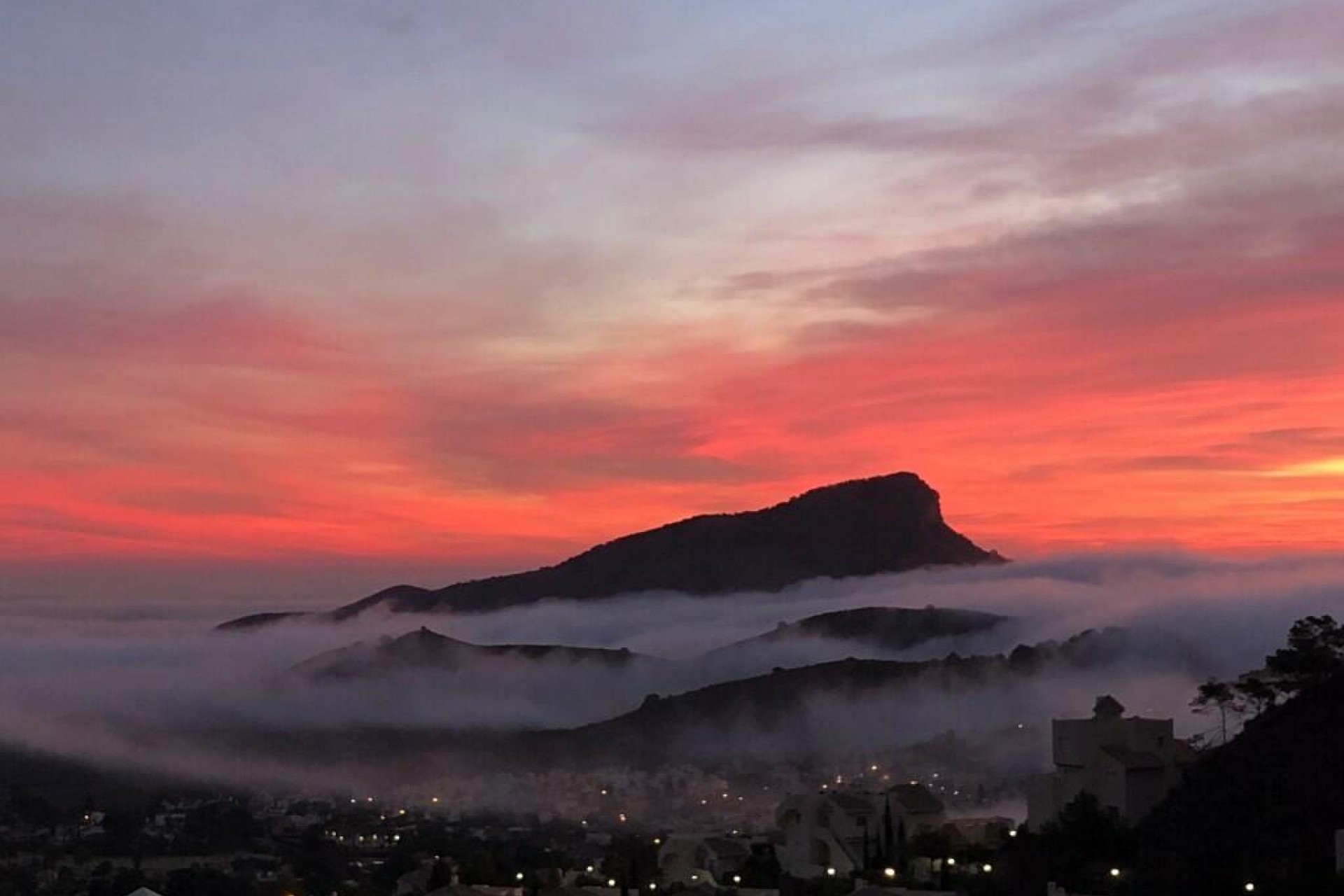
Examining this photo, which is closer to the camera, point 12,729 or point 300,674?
point 12,729

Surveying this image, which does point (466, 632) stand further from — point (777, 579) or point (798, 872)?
point (798, 872)

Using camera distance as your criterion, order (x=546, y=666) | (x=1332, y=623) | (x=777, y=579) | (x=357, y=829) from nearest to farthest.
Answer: (x=1332, y=623) → (x=357, y=829) → (x=546, y=666) → (x=777, y=579)

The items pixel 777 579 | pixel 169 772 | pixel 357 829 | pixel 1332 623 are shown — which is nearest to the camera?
pixel 1332 623

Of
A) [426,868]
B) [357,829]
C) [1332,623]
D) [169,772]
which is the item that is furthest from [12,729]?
[1332,623]

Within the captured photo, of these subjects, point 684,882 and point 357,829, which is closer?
point 684,882

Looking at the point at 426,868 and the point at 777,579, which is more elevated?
the point at 777,579

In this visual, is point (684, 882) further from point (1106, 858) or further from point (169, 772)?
point (169, 772)

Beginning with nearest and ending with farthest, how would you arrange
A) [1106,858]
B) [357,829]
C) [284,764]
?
[1106,858] < [357,829] < [284,764]

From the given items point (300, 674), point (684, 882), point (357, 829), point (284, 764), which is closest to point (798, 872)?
point (684, 882)

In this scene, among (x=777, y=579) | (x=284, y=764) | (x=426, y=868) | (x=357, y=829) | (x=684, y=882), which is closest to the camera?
(x=684, y=882)
